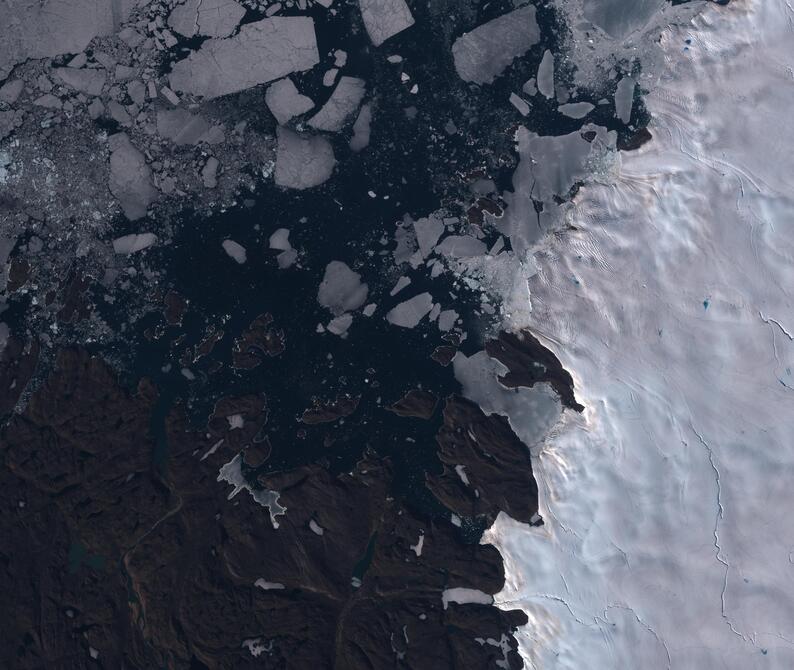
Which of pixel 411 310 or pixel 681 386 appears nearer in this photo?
pixel 681 386

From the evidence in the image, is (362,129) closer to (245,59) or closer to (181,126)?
(245,59)

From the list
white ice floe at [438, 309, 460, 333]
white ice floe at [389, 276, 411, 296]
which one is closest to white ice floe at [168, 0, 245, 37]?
white ice floe at [389, 276, 411, 296]

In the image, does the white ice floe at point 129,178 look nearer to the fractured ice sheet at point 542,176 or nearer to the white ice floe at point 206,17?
the white ice floe at point 206,17

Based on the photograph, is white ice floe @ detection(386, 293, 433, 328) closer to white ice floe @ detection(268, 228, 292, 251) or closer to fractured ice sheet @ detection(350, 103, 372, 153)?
white ice floe @ detection(268, 228, 292, 251)

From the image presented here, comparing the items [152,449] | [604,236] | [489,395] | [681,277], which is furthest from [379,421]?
[681,277]

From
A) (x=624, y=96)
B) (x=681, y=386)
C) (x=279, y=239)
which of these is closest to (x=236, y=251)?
(x=279, y=239)
